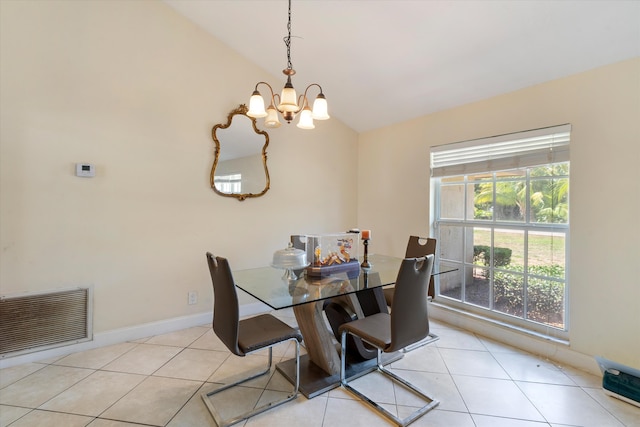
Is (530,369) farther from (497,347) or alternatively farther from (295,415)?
(295,415)

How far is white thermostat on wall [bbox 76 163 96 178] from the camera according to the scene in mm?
2443

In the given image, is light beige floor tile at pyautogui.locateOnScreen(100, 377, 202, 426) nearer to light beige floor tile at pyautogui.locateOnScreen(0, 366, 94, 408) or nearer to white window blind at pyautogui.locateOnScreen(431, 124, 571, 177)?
A: light beige floor tile at pyautogui.locateOnScreen(0, 366, 94, 408)

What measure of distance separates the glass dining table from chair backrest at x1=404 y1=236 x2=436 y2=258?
1.50 ft

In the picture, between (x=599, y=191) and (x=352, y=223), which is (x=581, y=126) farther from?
(x=352, y=223)

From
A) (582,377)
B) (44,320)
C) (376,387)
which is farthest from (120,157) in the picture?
(582,377)

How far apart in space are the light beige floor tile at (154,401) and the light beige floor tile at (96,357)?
20.9 inches

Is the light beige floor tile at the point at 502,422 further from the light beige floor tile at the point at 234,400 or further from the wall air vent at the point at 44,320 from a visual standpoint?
the wall air vent at the point at 44,320

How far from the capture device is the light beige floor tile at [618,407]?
170 centimetres

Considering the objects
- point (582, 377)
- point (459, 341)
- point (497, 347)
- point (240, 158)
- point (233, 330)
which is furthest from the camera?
point (240, 158)

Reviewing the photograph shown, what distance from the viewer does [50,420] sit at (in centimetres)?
168

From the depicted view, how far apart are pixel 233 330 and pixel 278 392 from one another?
2.16 feet

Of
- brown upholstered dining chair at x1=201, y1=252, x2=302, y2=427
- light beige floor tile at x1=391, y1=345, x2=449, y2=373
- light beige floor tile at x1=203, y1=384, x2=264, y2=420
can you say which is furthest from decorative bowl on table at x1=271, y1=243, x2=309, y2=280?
light beige floor tile at x1=391, y1=345, x2=449, y2=373

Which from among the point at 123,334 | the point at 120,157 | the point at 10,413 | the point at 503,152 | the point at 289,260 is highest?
the point at 503,152

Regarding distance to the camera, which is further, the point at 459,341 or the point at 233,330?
the point at 459,341
